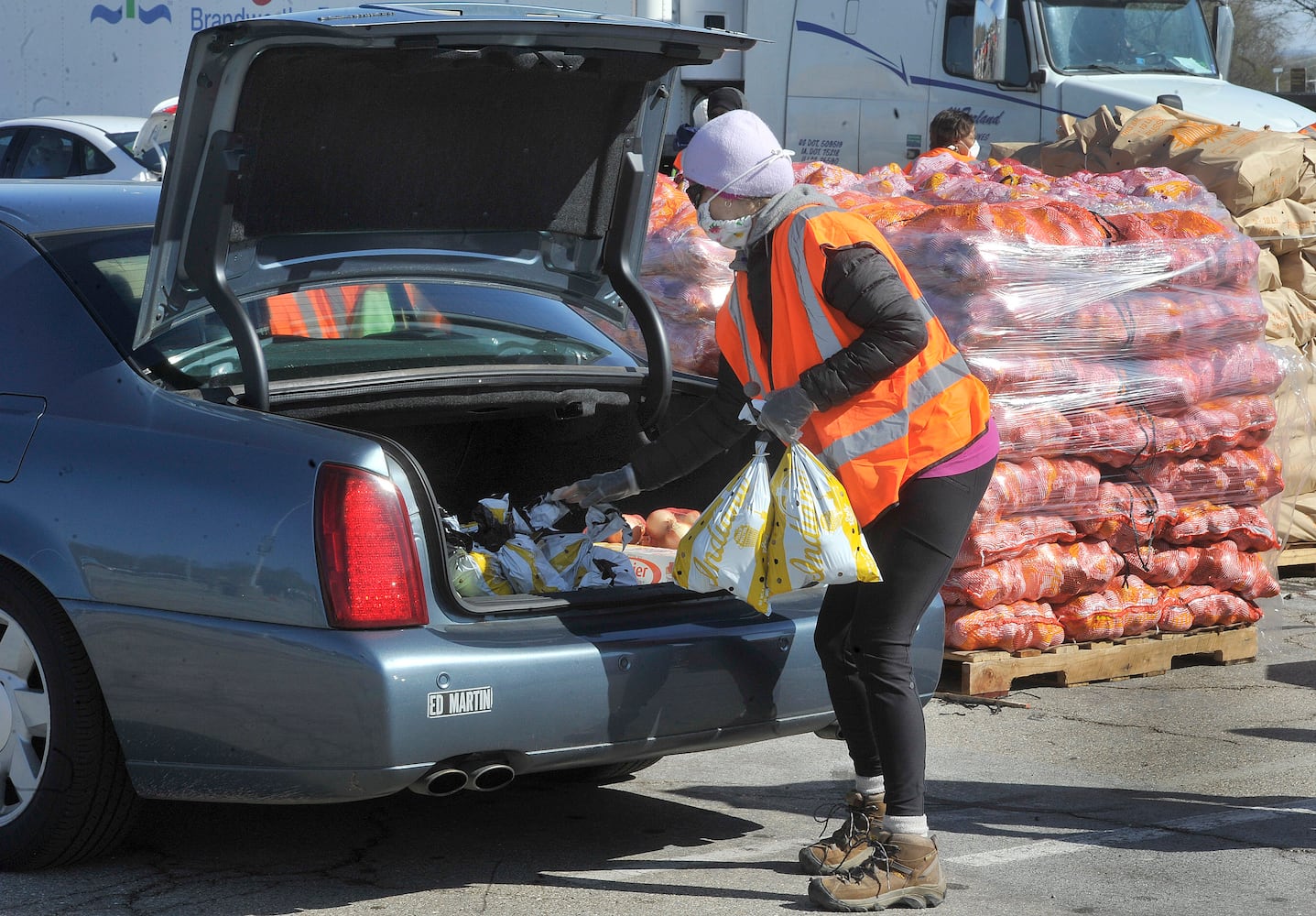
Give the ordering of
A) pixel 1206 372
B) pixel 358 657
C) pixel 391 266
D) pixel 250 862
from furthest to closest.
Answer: pixel 1206 372, pixel 391 266, pixel 250 862, pixel 358 657

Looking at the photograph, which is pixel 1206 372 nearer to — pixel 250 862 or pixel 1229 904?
pixel 1229 904

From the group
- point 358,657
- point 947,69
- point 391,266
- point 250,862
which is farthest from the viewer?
point 947,69

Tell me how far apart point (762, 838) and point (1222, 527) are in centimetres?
276

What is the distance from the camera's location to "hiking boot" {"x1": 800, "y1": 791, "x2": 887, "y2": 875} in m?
3.90

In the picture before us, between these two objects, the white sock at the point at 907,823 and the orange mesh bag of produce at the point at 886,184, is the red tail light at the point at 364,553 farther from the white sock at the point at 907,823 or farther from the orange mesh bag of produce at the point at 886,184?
the orange mesh bag of produce at the point at 886,184

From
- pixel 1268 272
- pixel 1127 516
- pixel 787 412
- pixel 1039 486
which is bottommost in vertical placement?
pixel 1127 516

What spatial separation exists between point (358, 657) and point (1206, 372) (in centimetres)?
389

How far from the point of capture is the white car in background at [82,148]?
40.4 feet

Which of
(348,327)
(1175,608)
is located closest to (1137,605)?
(1175,608)

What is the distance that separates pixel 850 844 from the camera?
3.91 meters

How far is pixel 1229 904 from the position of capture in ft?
12.5

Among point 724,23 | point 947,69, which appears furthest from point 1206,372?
A: point 724,23

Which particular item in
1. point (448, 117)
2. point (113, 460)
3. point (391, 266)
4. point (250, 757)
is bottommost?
point (250, 757)

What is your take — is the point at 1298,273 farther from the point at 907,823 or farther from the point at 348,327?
the point at 348,327
